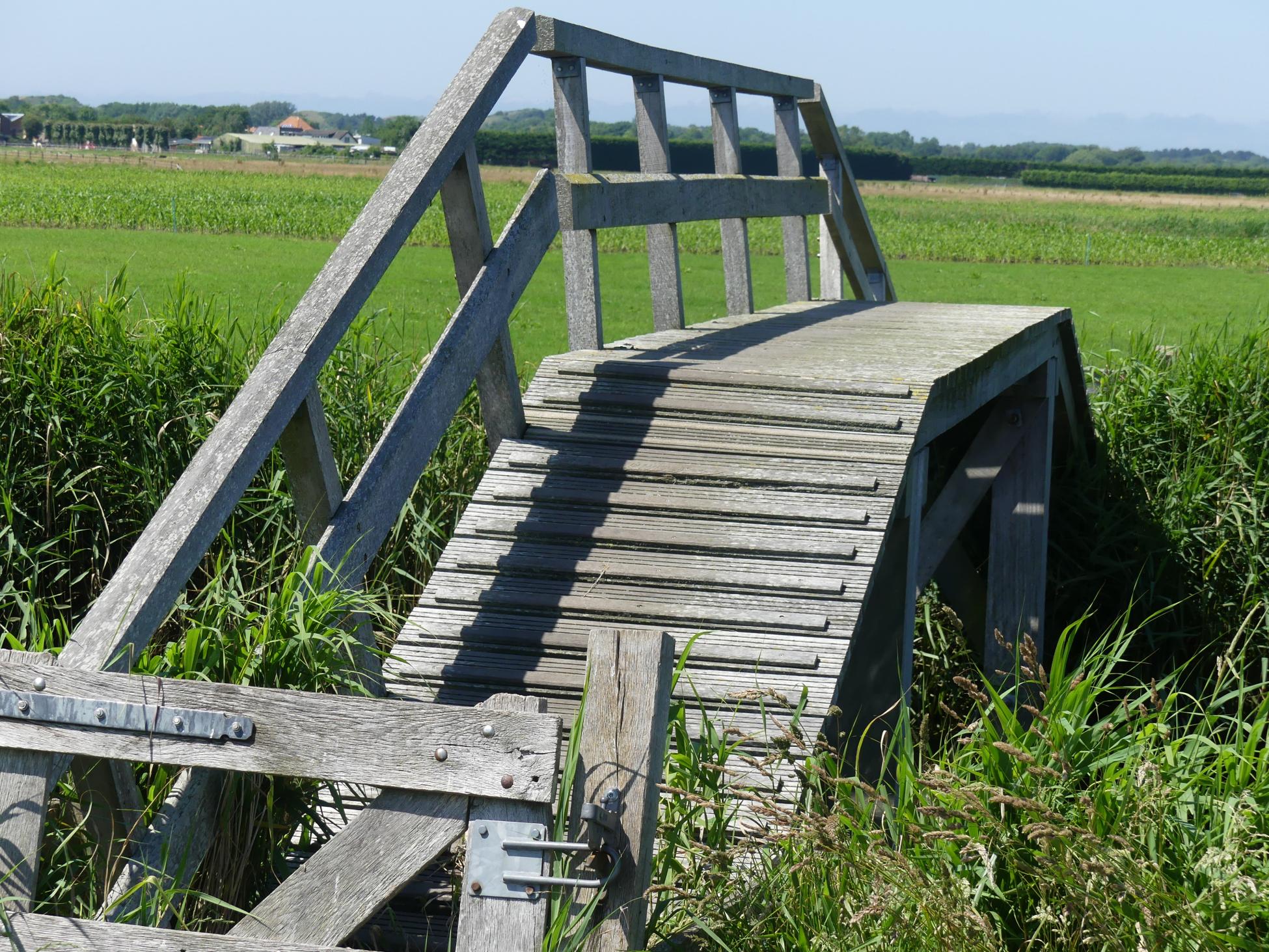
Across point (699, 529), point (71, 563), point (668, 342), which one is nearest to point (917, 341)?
point (668, 342)

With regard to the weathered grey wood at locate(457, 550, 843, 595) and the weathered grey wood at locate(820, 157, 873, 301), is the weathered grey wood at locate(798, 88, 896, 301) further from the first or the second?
the weathered grey wood at locate(457, 550, 843, 595)

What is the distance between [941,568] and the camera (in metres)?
6.95

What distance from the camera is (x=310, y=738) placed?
200 cm

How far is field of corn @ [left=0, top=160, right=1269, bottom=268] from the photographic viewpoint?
33544mm

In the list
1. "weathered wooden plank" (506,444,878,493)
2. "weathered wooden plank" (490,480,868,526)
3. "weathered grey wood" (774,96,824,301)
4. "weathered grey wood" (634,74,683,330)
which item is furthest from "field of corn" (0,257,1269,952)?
"weathered grey wood" (774,96,824,301)

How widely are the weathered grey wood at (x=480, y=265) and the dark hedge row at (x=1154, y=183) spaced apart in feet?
318

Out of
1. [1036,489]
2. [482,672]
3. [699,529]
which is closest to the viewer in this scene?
[482,672]

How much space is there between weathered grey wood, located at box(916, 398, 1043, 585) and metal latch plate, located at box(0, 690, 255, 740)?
14.6 ft

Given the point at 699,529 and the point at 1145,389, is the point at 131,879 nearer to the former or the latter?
the point at 699,529

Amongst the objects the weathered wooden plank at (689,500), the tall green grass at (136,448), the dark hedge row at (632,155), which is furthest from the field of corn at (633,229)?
the weathered wooden plank at (689,500)

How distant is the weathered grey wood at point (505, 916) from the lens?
6.34 feet

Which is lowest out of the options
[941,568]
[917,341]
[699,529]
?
[941,568]

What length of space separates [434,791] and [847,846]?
0.91 m

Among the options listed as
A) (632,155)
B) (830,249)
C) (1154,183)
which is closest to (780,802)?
(830,249)
